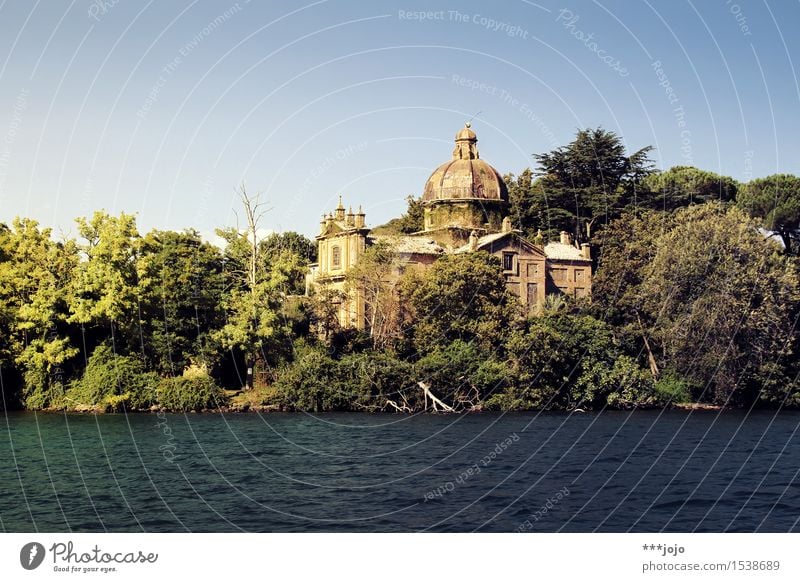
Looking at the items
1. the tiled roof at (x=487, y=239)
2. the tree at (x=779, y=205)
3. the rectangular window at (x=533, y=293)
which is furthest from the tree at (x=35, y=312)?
the tree at (x=779, y=205)

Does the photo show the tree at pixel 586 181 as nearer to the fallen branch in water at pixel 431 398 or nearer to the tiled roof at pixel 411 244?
the tiled roof at pixel 411 244

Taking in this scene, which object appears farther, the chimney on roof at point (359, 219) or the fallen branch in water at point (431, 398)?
the chimney on roof at point (359, 219)

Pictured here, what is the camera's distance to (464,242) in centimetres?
7812

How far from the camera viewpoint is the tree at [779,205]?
80.5 m

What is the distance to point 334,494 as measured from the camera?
3061 centimetres

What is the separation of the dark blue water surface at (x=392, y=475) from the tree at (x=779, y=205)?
1295 inches

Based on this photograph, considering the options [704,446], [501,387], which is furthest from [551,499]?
[501,387]

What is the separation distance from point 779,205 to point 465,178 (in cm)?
2486

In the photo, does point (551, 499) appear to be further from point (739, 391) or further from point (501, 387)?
point (739, 391)

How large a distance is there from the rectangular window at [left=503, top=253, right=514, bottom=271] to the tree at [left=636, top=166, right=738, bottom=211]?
44.1ft

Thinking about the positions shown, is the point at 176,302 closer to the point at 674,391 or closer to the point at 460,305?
the point at 460,305

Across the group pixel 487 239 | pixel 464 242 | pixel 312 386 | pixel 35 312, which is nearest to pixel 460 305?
pixel 312 386

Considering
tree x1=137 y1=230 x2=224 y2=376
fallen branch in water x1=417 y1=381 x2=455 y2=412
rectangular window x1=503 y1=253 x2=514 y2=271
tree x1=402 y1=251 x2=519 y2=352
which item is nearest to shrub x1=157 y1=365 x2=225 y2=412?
tree x1=137 y1=230 x2=224 y2=376

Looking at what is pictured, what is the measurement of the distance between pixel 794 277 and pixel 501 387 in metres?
17.9
